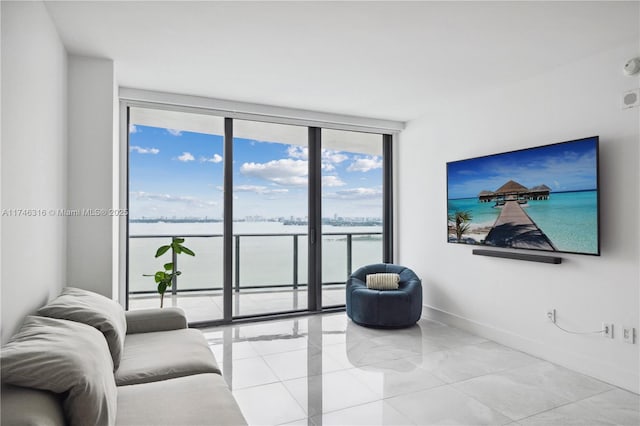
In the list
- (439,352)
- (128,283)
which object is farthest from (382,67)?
(128,283)

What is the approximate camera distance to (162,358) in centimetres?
236

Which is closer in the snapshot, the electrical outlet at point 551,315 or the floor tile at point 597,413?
the floor tile at point 597,413

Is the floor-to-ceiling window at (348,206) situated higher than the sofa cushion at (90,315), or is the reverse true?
the floor-to-ceiling window at (348,206)

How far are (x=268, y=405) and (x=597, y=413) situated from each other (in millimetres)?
2195

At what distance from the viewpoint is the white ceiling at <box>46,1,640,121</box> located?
8.36 feet

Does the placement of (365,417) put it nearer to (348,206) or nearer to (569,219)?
(569,219)

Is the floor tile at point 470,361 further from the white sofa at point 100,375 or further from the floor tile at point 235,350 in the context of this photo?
the white sofa at point 100,375

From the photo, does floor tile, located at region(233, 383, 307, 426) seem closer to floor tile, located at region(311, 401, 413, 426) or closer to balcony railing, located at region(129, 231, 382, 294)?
floor tile, located at region(311, 401, 413, 426)

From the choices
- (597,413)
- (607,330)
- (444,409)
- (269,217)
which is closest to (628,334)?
(607,330)

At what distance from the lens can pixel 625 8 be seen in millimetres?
2533

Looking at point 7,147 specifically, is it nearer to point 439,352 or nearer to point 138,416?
point 138,416

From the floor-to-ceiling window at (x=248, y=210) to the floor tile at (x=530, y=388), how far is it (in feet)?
8.40

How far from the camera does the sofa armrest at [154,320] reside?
292 cm

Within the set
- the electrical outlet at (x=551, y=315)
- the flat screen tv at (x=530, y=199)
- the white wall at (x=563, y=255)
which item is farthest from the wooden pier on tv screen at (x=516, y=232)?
the electrical outlet at (x=551, y=315)
